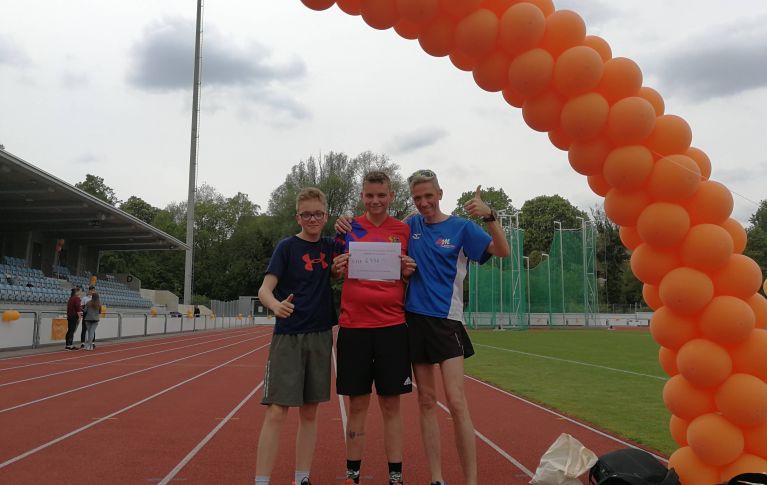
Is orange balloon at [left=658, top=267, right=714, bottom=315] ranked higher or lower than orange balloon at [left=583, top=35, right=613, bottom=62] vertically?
lower

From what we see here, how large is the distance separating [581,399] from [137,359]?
407 inches

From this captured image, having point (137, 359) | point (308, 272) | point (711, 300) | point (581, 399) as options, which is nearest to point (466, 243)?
point (308, 272)

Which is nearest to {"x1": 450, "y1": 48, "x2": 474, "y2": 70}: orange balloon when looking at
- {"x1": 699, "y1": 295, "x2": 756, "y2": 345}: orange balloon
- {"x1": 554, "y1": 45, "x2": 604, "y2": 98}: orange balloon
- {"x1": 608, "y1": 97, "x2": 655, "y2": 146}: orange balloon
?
{"x1": 554, "y1": 45, "x2": 604, "y2": 98}: orange balloon

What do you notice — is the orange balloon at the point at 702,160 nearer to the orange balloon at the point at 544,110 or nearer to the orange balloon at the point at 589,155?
the orange balloon at the point at 589,155

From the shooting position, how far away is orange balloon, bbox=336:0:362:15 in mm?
3814

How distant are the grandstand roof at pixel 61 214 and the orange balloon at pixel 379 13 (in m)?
17.2

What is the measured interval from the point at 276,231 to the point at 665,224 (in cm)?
6084

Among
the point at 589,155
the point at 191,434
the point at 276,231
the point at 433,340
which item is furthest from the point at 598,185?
the point at 276,231

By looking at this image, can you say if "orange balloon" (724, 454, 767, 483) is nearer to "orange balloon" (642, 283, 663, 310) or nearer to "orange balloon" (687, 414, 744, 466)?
"orange balloon" (687, 414, 744, 466)

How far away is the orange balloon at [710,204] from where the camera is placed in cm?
348

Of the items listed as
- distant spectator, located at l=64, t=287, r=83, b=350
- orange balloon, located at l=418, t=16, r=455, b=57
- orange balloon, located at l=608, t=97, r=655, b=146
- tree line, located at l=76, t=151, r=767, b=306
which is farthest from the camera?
tree line, located at l=76, t=151, r=767, b=306

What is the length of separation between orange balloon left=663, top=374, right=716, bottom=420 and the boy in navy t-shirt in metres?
2.14

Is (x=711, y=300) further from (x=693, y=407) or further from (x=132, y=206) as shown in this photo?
(x=132, y=206)

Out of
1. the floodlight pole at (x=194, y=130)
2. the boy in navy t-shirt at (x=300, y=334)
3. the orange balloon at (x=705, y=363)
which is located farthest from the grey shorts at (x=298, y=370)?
the floodlight pole at (x=194, y=130)
